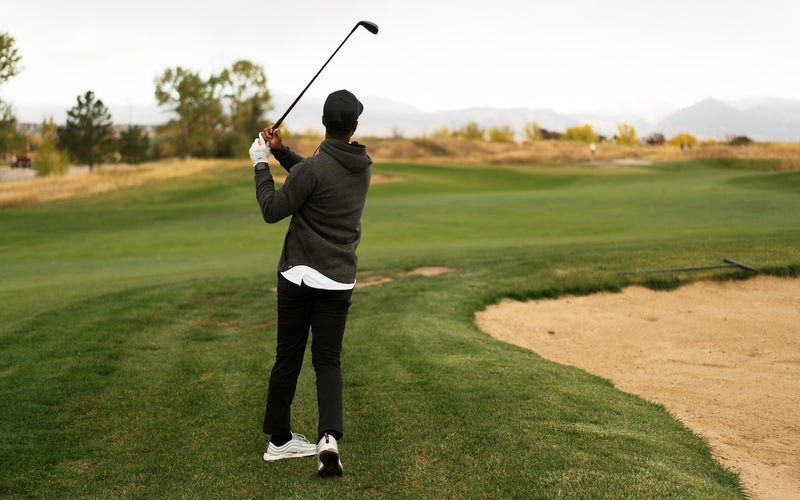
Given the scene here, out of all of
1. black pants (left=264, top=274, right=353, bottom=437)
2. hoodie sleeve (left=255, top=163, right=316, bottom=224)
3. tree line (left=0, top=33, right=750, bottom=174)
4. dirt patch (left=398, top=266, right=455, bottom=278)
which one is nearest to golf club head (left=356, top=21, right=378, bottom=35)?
hoodie sleeve (left=255, top=163, right=316, bottom=224)

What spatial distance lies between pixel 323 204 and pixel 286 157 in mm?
606

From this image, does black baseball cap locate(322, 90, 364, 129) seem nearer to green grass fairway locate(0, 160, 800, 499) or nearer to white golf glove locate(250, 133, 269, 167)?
white golf glove locate(250, 133, 269, 167)

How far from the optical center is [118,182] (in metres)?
51.3

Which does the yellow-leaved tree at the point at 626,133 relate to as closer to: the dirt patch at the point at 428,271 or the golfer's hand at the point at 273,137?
the dirt patch at the point at 428,271

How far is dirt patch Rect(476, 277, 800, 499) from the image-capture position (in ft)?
19.9

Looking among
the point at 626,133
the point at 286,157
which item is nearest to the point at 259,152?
the point at 286,157

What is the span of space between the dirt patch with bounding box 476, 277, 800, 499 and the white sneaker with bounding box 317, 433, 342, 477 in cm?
285

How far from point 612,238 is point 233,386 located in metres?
14.7

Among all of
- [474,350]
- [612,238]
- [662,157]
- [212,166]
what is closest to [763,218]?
[612,238]

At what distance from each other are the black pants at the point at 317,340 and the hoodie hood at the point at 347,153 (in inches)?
34.2

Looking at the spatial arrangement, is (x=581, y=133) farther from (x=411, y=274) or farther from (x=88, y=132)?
(x=411, y=274)

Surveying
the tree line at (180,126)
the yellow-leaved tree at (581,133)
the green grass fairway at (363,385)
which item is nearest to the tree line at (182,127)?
the tree line at (180,126)

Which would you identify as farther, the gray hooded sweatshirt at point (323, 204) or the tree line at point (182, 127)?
the tree line at point (182, 127)

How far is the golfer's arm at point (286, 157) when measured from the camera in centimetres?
528
